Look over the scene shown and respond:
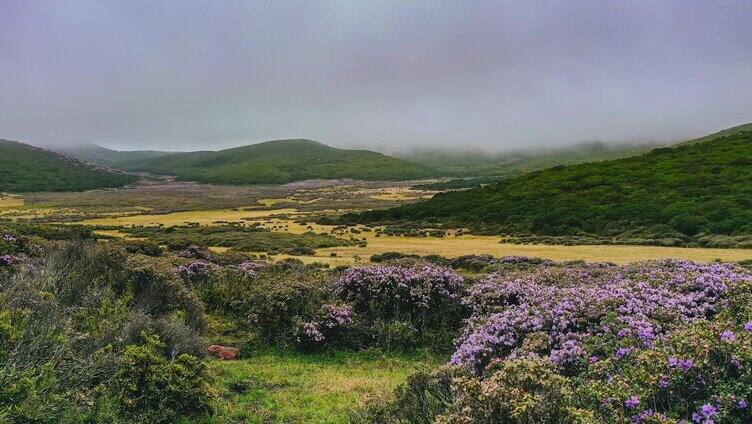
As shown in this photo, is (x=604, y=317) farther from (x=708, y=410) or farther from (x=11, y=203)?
(x=11, y=203)

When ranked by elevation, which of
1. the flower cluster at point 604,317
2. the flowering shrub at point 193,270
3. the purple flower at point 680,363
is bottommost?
the flowering shrub at point 193,270

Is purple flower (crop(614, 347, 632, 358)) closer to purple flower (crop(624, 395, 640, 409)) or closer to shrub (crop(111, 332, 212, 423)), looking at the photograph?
purple flower (crop(624, 395, 640, 409))

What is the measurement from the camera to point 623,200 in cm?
4331

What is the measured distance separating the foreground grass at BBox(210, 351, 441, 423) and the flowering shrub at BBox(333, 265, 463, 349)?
0.71 metres

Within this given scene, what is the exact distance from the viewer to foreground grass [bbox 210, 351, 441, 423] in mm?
7363

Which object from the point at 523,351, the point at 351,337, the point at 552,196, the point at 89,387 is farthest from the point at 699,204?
the point at 89,387

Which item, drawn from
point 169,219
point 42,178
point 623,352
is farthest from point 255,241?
point 42,178

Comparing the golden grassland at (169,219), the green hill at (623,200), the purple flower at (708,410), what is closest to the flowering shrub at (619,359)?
the purple flower at (708,410)

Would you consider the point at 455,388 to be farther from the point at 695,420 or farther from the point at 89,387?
the point at 89,387

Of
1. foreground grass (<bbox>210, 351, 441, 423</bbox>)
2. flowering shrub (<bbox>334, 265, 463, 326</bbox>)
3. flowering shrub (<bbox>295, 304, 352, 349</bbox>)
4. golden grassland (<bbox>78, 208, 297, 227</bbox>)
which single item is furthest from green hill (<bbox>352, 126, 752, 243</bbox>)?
foreground grass (<bbox>210, 351, 441, 423</bbox>)

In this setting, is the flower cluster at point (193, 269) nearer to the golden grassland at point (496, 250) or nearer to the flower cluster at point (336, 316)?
the flower cluster at point (336, 316)

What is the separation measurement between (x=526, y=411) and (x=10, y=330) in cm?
551

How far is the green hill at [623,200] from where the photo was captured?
116ft

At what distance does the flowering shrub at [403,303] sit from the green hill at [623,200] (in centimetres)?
2685
